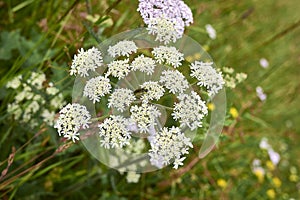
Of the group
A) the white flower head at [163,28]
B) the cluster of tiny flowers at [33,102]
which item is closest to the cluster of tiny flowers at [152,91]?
the white flower head at [163,28]

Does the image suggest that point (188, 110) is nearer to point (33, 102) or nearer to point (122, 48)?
point (122, 48)

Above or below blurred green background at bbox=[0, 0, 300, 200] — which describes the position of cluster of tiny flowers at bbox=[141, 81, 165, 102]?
above

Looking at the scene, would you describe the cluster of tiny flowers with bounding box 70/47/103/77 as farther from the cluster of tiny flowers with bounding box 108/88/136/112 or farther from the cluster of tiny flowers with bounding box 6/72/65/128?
the cluster of tiny flowers with bounding box 6/72/65/128

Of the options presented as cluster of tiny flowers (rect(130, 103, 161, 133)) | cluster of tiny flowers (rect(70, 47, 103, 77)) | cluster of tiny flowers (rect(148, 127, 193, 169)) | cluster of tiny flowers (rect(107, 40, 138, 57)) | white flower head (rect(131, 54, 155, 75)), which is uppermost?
cluster of tiny flowers (rect(70, 47, 103, 77))

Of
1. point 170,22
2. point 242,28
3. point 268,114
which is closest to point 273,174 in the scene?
point 268,114

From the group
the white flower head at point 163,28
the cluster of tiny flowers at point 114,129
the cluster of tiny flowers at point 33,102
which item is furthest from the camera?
the cluster of tiny flowers at point 33,102

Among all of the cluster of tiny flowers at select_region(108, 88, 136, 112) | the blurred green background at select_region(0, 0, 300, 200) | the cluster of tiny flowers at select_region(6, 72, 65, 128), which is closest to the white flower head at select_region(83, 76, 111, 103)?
the cluster of tiny flowers at select_region(108, 88, 136, 112)

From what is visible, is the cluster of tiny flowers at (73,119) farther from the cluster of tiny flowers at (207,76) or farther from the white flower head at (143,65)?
the cluster of tiny flowers at (207,76)
